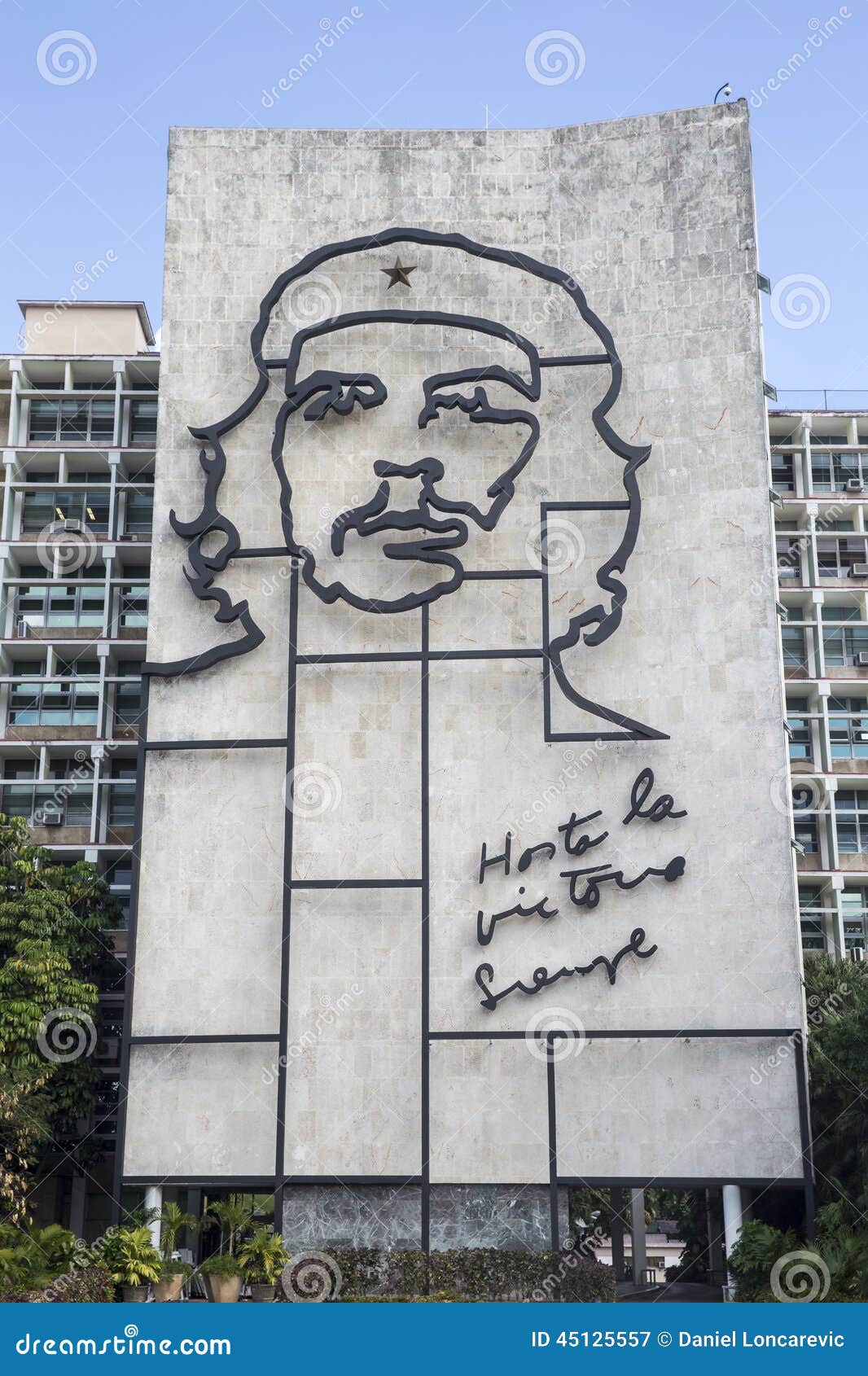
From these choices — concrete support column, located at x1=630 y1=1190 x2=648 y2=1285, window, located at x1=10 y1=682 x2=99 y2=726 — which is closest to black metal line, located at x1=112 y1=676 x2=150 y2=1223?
concrete support column, located at x1=630 y1=1190 x2=648 y2=1285

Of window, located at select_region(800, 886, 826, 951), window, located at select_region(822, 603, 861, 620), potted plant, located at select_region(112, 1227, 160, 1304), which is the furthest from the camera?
window, located at select_region(822, 603, 861, 620)

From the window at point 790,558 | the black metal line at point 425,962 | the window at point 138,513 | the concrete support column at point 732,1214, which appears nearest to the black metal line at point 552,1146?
the black metal line at point 425,962

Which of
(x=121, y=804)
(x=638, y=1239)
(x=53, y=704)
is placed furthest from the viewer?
(x=53, y=704)

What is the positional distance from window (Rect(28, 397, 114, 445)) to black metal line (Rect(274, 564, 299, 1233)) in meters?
20.1

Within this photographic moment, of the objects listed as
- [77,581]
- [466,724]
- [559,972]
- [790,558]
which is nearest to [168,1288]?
[559,972]

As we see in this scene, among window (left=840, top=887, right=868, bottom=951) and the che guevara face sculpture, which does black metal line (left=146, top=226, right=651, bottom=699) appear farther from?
window (left=840, top=887, right=868, bottom=951)

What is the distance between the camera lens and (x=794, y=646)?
4794 cm

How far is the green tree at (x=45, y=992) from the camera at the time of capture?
2795 cm

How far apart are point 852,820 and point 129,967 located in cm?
2777

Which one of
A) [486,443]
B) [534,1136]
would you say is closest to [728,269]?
[486,443]

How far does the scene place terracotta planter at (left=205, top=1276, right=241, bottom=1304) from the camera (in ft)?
71.7

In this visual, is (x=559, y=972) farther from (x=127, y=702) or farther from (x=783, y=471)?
(x=783, y=471)

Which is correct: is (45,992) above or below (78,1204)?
above

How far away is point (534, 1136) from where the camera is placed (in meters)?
23.7
